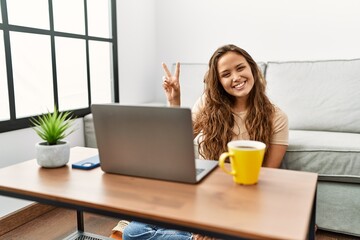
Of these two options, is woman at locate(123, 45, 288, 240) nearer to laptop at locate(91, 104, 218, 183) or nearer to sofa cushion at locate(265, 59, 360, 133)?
laptop at locate(91, 104, 218, 183)

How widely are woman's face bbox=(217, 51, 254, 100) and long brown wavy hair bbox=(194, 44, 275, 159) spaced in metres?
0.03

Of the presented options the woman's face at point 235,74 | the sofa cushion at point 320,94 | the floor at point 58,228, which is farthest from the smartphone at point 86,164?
the sofa cushion at point 320,94

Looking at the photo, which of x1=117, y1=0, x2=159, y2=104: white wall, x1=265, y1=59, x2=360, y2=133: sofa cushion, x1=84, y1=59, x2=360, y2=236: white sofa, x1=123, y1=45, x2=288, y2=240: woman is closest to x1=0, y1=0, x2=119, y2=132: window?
x1=117, y1=0, x2=159, y2=104: white wall

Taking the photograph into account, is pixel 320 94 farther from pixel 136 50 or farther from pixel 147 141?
pixel 147 141

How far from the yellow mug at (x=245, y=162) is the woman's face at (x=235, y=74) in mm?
455

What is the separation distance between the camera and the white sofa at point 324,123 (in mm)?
1582

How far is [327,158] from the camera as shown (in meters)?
1.59

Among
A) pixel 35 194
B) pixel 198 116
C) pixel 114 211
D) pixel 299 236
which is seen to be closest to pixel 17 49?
pixel 198 116

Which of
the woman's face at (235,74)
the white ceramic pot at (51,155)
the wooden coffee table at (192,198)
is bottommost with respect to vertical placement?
the wooden coffee table at (192,198)

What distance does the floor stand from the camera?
1684 mm

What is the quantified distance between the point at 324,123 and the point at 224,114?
3.43 feet

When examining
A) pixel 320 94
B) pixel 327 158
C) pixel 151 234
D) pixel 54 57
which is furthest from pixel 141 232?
pixel 320 94

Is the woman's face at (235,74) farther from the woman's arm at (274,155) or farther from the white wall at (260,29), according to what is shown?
the white wall at (260,29)

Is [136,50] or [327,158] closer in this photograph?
[327,158]
